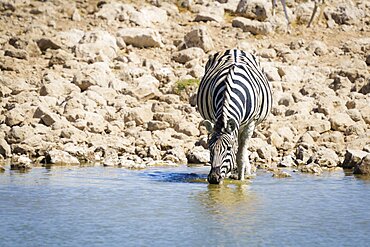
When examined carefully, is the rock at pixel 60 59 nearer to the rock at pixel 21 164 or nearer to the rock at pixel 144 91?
the rock at pixel 144 91

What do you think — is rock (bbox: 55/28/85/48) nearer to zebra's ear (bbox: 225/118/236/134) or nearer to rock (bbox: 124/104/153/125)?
rock (bbox: 124/104/153/125)

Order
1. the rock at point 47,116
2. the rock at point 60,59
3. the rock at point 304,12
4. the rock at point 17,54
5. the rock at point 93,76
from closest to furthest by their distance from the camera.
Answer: the rock at point 47,116
the rock at point 93,76
the rock at point 60,59
the rock at point 17,54
the rock at point 304,12

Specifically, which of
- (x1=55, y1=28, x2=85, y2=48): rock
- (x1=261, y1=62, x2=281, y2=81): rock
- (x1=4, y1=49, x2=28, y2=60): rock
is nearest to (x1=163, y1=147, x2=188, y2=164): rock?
(x1=261, y1=62, x2=281, y2=81): rock

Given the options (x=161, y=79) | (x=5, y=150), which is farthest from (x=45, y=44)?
(x=5, y=150)

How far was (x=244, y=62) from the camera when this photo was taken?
1074 cm

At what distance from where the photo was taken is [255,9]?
2255cm

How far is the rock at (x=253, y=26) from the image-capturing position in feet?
71.8

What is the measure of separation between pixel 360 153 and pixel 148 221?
227 inches

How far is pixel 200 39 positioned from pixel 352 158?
29.2 ft

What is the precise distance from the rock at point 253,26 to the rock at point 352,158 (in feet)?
34.2

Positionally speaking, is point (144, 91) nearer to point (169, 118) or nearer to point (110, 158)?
point (169, 118)

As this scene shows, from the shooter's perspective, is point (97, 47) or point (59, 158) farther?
point (97, 47)

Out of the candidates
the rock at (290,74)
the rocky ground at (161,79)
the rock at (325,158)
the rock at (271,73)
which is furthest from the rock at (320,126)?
the rock at (290,74)

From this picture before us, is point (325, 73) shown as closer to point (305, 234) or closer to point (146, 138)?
point (146, 138)
